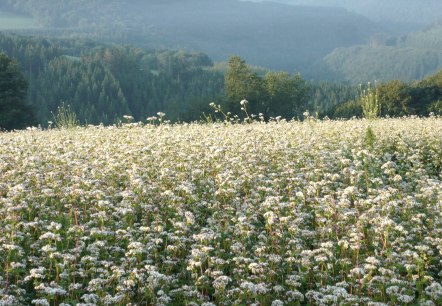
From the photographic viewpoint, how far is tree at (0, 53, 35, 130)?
6019cm

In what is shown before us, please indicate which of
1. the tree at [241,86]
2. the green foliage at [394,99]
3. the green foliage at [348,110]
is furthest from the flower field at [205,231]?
the green foliage at [348,110]

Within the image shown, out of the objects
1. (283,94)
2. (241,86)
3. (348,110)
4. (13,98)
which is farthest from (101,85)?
(13,98)

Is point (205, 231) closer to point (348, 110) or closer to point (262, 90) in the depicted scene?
point (262, 90)

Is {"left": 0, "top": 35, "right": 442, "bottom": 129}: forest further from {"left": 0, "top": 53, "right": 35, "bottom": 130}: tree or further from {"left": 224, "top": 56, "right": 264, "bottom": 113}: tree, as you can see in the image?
{"left": 0, "top": 53, "right": 35, "bottom": 130}: tree

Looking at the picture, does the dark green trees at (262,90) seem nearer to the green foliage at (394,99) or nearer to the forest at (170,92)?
the forest at (170,92)

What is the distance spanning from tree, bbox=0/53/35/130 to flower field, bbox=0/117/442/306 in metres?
51.2

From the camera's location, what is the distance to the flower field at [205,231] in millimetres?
6711

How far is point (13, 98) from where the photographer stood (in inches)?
2400

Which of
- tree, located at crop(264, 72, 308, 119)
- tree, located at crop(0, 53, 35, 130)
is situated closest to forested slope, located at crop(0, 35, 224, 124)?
tree, located at crop(264, 72, 308, 119)

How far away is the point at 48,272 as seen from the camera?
23.2ft

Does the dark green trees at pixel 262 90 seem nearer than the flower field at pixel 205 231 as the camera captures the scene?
No

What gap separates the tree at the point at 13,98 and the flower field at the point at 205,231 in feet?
168

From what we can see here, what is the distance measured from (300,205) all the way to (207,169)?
101 inches

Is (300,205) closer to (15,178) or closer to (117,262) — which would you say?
(117,262)
